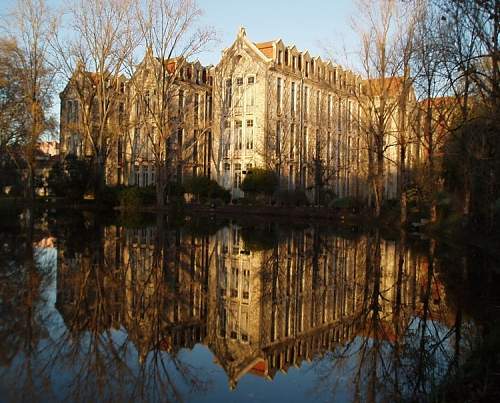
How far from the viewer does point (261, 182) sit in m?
42.4

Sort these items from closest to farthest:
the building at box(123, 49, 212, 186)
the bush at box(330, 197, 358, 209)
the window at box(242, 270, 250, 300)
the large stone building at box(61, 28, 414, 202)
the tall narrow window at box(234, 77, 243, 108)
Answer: the window at box(242, 270, 250, 300), the bush at box(330, 197, 358, 209), the building at box(123, 49, 212, 186), the large stone building at box(61, 28, 414, 202), the tall narrow window at box(234, 77, 243, 108)

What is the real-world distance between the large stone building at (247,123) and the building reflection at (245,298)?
26.7m

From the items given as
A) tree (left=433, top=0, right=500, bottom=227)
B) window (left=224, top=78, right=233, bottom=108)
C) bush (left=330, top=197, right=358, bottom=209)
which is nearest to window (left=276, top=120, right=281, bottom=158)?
window (left=224, top=78, right=233, bottom=108)

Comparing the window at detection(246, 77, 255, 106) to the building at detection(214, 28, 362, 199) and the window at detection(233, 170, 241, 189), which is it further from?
the window at detection(233, 170, 241, 189)

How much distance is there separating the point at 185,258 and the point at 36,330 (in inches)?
317

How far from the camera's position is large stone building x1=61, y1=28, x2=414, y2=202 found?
46.1 m

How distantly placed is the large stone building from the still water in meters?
28.8

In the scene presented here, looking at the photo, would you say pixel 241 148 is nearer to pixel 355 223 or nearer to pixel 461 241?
pixel 355 223

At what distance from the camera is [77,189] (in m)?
41.8

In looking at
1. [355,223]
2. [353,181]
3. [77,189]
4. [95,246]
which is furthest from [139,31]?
[353,181]

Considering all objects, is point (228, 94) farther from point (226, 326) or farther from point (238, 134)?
point (226, 326)

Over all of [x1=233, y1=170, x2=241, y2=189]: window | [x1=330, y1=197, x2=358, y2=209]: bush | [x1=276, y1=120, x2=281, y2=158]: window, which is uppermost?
[x1=276, y1=120, x2=281, y2=158]: window

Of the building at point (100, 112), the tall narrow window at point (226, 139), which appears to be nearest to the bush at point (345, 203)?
the tall narrow window at point (226, 139)

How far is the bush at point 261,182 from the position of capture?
139 ft
